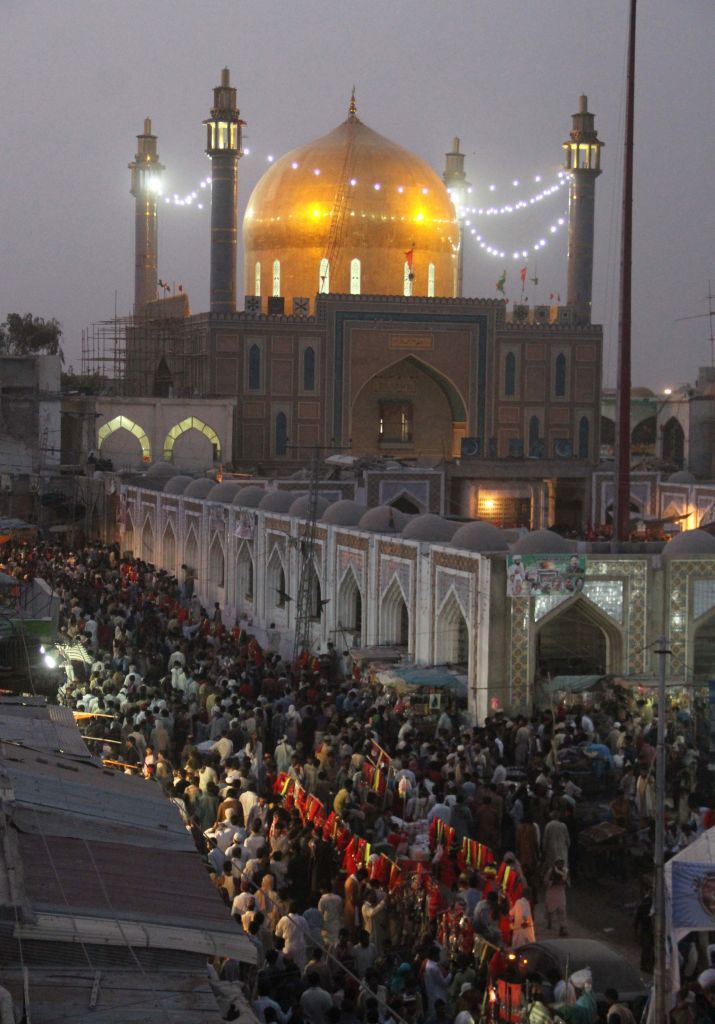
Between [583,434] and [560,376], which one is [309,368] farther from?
[583,434]

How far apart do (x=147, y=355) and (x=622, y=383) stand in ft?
80.2

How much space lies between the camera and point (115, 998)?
5.75 metres

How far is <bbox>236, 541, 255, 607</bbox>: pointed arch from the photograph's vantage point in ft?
84.9

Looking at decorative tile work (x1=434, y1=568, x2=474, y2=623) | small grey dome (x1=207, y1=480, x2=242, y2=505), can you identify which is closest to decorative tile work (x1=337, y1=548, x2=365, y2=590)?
decorative tile work (x1=434, y1=568, x2=474, y2=623)

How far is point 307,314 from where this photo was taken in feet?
133

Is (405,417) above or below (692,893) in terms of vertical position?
above

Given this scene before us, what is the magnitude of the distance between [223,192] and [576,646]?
25609mm

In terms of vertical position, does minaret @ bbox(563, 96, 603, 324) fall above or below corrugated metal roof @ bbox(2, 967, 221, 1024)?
above

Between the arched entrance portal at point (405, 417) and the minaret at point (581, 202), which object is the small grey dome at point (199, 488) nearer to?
the arched entrance portal at point (405, 417)

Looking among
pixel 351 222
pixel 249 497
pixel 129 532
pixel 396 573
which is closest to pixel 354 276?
pixel 351 222

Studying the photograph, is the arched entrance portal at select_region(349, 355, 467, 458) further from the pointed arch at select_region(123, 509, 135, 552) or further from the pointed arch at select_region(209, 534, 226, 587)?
the pointed arch at select_region(209, 534, 226, 587)

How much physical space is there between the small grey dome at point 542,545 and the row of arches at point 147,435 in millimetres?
21762

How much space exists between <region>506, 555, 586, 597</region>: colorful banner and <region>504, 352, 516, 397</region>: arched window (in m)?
24.0

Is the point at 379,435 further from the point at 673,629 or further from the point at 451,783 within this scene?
the point at 451,783
